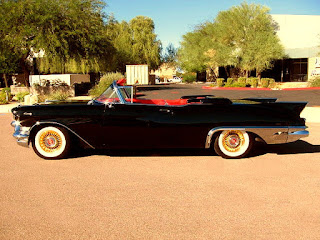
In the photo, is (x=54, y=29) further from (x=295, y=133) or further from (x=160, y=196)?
(x=160, y=196)

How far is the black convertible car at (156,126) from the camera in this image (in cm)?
521

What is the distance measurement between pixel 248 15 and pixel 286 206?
3500 cm

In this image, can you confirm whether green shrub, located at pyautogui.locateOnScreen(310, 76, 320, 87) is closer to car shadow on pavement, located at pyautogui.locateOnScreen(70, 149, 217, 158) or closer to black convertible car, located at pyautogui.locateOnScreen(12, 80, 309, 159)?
black convertible car, located at pyautogui.locateOnScreen(12, 80, 309, 159)

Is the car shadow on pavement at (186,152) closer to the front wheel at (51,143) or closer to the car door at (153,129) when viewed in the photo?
the front wheel at (51,143)

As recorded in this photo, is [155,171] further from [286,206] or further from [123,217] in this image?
[286,206]

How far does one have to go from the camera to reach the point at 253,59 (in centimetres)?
3378

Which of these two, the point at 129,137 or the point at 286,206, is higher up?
the point at 129,137

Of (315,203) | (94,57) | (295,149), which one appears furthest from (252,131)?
(94,57)

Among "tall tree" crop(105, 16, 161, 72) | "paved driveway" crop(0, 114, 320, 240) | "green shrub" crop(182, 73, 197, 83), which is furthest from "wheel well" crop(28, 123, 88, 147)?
"green shrub" crop(182, 73, 197, 83)

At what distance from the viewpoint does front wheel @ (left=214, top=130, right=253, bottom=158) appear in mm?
5340

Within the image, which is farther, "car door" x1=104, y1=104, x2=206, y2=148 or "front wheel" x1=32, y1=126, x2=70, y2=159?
"front wheel" x1=32, y1=126, x2=70, y2=159

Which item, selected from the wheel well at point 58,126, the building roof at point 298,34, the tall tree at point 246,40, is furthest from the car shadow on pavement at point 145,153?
the building roof at point 298,34

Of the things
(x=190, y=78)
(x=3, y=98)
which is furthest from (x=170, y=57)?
(x=3, y=98)

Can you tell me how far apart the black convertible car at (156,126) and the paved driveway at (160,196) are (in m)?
0.30
